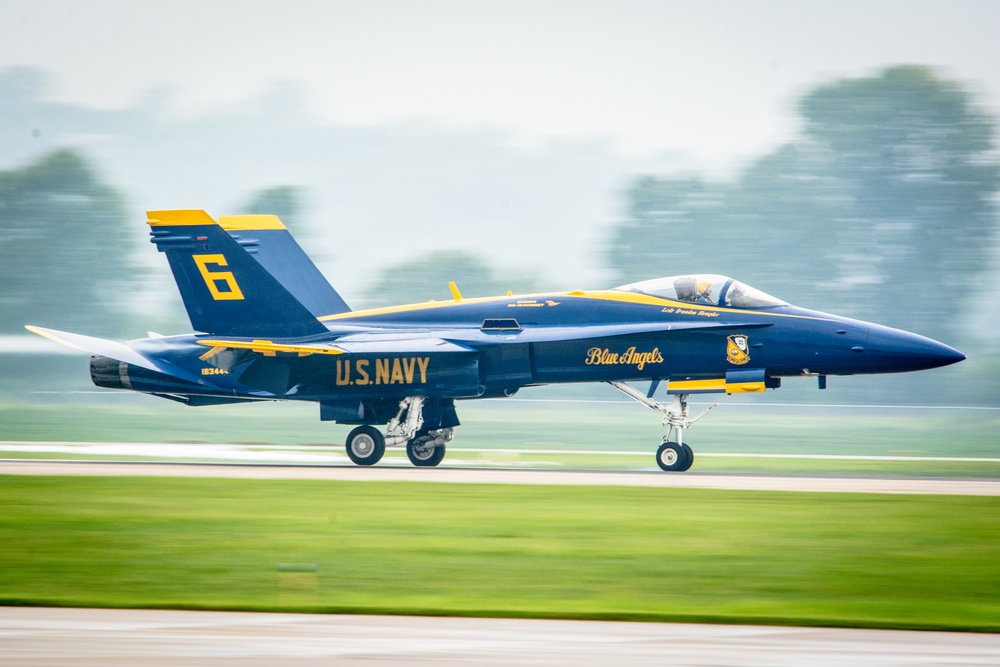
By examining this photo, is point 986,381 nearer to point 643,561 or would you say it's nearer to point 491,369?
point 491,369

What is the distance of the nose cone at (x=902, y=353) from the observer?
17188mm

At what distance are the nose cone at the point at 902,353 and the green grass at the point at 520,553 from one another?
3289mm

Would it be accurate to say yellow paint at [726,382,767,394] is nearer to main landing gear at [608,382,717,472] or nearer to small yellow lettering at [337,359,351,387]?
main landing gear at [608,382,717,472]

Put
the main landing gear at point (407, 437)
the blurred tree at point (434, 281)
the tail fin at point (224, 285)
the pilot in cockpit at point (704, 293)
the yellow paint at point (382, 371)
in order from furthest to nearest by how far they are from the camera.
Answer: the blurred tree at point (434, 281), the tail fin at point (224, 285), the main landing gear at point (407, 437), the yellow paint at point (382, 371), the pilot in cockpit at point (704, 293)

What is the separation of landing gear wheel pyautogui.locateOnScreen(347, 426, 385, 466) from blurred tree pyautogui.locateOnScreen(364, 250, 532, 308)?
29557mm

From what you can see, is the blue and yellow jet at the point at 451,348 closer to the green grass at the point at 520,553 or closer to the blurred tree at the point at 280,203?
the green grass at the point at 520,553

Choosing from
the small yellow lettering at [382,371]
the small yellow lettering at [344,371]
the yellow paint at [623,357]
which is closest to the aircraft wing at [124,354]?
the small yellow lettering at [344,371]

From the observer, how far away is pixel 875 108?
55438mm

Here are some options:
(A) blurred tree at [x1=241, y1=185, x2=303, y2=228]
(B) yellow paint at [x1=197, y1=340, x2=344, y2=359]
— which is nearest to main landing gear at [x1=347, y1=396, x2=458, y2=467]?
(B) yellow paint at [x1=197, y1=340, x2=344, y2=359]

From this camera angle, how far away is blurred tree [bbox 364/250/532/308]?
50.9 meters

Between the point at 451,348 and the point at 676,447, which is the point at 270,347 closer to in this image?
the point at 451,348

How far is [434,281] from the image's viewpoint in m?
51.6

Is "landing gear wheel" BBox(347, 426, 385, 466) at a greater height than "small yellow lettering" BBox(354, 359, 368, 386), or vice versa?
"small yellow lettering" BBox(354, 359, 368, 386)

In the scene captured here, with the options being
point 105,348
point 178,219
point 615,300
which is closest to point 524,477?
point 615,300
